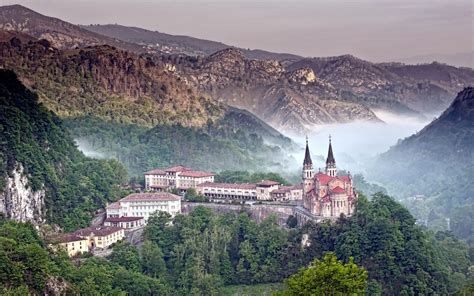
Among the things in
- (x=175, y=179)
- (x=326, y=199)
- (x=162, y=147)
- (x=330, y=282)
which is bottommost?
(x=330, y=282)

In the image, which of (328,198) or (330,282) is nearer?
(330,282)

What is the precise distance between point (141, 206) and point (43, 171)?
9.91m

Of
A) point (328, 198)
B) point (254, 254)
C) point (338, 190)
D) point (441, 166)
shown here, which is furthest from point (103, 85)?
point (338, 190)

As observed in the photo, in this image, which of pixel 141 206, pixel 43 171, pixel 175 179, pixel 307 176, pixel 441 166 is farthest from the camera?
pixel 441 166

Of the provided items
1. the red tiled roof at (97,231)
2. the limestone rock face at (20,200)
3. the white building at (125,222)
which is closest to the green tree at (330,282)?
the red tiled roof at (97,231)

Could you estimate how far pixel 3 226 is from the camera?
6200 centimetres

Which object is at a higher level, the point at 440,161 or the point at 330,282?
the point at 440,161

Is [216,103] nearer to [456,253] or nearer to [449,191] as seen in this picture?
[449,191]

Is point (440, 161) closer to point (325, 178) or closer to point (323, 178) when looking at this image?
point (325, 178)

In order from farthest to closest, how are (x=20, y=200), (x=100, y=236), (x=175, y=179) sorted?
1. (x=175, y=179)
2. (x=20, y=200)
3. (x=100, y=236)

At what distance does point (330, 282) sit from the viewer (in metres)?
37.6

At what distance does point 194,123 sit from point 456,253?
6926 centimetres

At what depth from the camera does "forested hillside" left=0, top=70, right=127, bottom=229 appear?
73250mm

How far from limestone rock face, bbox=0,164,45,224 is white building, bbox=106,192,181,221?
7.30 metres
